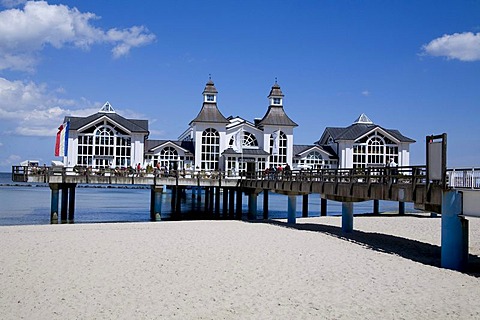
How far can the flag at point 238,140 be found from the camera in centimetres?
4484

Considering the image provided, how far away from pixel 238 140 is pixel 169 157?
6201 mm

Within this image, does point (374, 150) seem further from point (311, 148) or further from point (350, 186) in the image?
point (350, 186)

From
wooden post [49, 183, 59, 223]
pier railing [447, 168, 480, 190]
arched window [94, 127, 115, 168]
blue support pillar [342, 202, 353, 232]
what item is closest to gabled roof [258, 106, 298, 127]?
arched window [94, 127, 115, 168]

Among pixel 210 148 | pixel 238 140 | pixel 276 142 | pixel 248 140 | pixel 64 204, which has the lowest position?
pixel 64 204

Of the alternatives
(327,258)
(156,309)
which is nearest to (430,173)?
(327,258)

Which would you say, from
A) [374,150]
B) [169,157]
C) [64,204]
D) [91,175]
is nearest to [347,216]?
[91,175]

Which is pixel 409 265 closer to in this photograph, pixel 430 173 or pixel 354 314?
pixel 430 173

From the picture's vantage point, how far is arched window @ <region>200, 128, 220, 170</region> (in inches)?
1813

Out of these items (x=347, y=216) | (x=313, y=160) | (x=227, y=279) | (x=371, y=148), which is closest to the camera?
(x=227, y=279)

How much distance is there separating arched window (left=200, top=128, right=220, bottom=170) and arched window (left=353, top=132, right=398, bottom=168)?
12.8m

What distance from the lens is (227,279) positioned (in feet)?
39.3

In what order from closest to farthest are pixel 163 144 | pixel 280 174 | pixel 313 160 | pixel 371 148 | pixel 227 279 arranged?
1. pixel 227 279
2. pixel 280 174
3. pixel 163 144
4. pixel 371 148
5. pixel 313 160

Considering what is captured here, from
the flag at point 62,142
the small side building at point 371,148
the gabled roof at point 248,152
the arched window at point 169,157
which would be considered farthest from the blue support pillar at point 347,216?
the small side building at point 371,148

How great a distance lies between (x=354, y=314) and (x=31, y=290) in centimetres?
627
